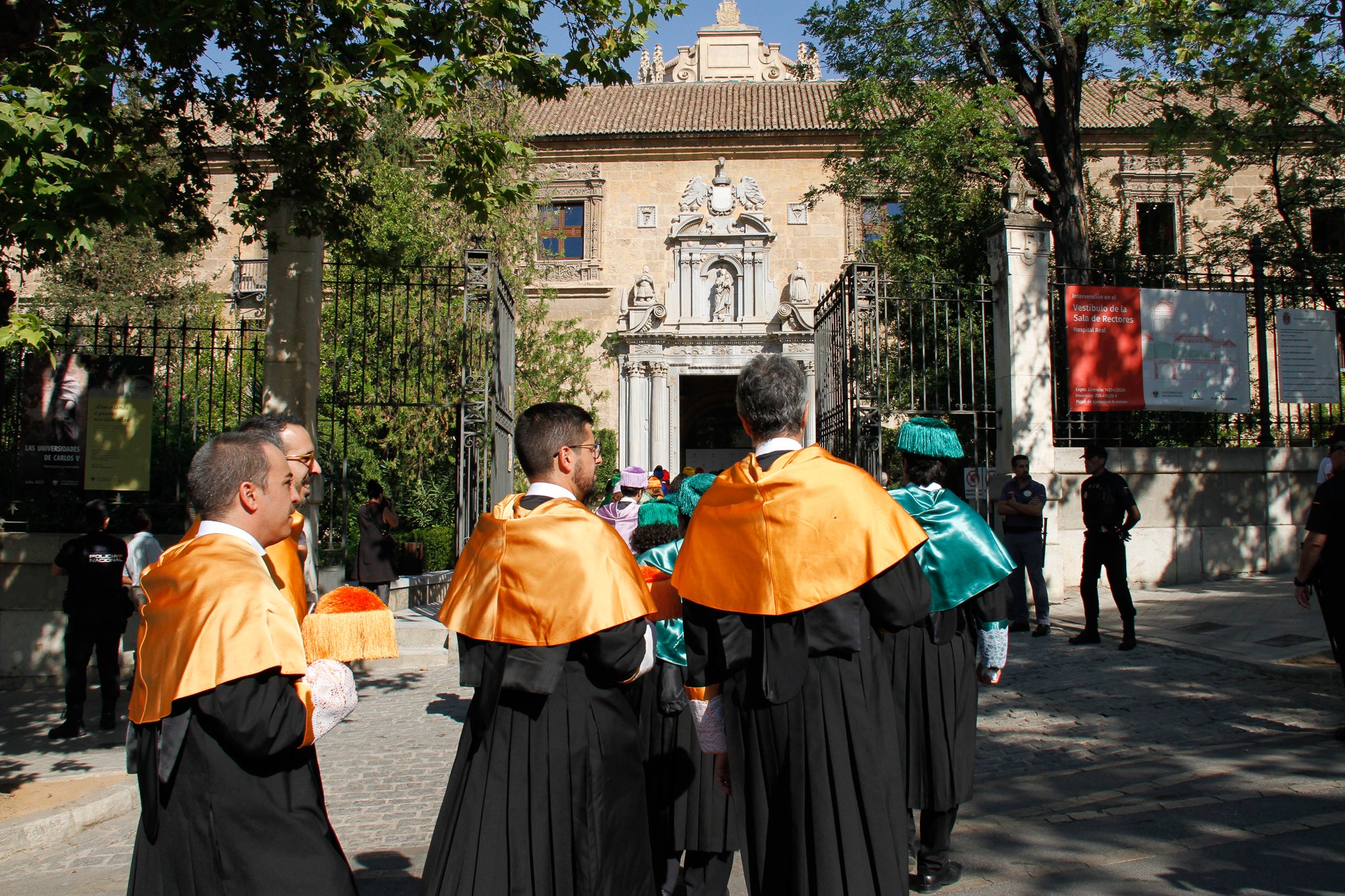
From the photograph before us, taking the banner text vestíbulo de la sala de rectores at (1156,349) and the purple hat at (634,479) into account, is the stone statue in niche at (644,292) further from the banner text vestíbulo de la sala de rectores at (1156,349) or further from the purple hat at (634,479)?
the purple hat at (634,479)

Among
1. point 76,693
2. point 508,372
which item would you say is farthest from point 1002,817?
point 508,372

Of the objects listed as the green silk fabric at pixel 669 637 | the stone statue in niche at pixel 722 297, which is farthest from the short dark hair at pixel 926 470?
the stone statue in niche at pixel 722 297

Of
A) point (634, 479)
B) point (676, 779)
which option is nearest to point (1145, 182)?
point (634, 479)

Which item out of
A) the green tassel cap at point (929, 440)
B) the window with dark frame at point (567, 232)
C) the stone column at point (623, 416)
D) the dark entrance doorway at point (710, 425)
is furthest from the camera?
the dark entrance doorway at point (710, 425)

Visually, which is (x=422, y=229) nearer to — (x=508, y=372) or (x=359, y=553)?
(x=508, y=372)

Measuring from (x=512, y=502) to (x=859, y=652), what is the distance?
1.20m

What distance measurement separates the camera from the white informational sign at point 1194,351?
11086 millimetres

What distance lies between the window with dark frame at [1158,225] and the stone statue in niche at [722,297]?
1061cm

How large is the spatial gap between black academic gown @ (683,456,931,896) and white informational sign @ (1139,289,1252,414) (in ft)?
32.4

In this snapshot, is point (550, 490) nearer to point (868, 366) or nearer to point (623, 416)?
point (868, 366)

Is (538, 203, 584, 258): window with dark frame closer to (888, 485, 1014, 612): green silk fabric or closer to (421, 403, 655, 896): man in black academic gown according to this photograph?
(888, 485, 1014, 612): green silk fabric

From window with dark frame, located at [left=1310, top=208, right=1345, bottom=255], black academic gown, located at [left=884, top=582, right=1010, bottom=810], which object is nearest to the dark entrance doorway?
window with dark frame, located at [left=1310, top=208, right=1345, bottom=255]

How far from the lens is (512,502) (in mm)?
2939

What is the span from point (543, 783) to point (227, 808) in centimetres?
87
